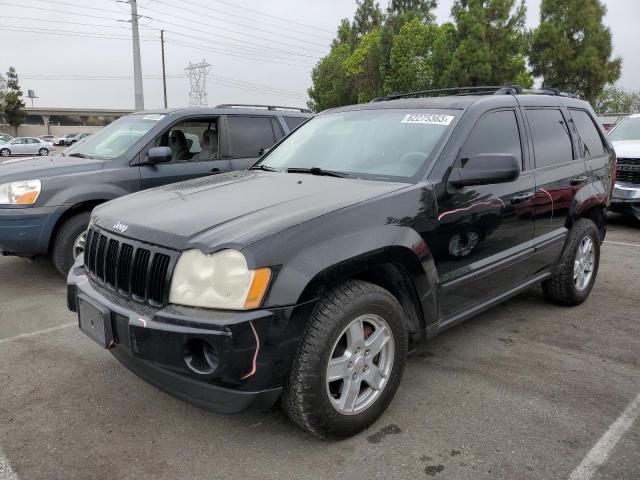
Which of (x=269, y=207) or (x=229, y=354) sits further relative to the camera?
(x=269, y=207)

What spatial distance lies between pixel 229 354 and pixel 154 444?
833 mm

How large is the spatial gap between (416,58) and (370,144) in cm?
3044

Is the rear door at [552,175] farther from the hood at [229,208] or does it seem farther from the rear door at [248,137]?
the rear door at [248,137]

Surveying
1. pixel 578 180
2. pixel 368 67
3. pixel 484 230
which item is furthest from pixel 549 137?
pixel 368 67

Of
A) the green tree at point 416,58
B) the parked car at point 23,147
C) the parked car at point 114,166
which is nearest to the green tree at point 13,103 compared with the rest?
the parked car at point 23,147

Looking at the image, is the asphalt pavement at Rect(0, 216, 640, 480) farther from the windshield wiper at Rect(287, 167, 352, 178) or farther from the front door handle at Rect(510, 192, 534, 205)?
the windshield wiper at Rect(287, 167, 352, 178)

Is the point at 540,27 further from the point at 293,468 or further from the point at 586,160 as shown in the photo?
the point at 293,468

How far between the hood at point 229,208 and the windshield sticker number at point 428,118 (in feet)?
2.05

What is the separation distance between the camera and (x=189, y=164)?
5855mm

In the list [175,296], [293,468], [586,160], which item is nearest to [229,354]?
[175,296]

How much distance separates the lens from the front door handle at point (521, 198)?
11.5 feet

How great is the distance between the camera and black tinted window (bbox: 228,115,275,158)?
20.6ft

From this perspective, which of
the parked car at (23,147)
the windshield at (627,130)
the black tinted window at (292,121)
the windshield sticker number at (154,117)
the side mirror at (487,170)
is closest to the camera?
the side mirror at (487,170)

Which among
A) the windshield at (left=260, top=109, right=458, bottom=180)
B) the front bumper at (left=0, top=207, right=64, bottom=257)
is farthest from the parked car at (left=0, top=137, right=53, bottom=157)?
the windshield at (left=260, top=109, right=458, bottom=180)
